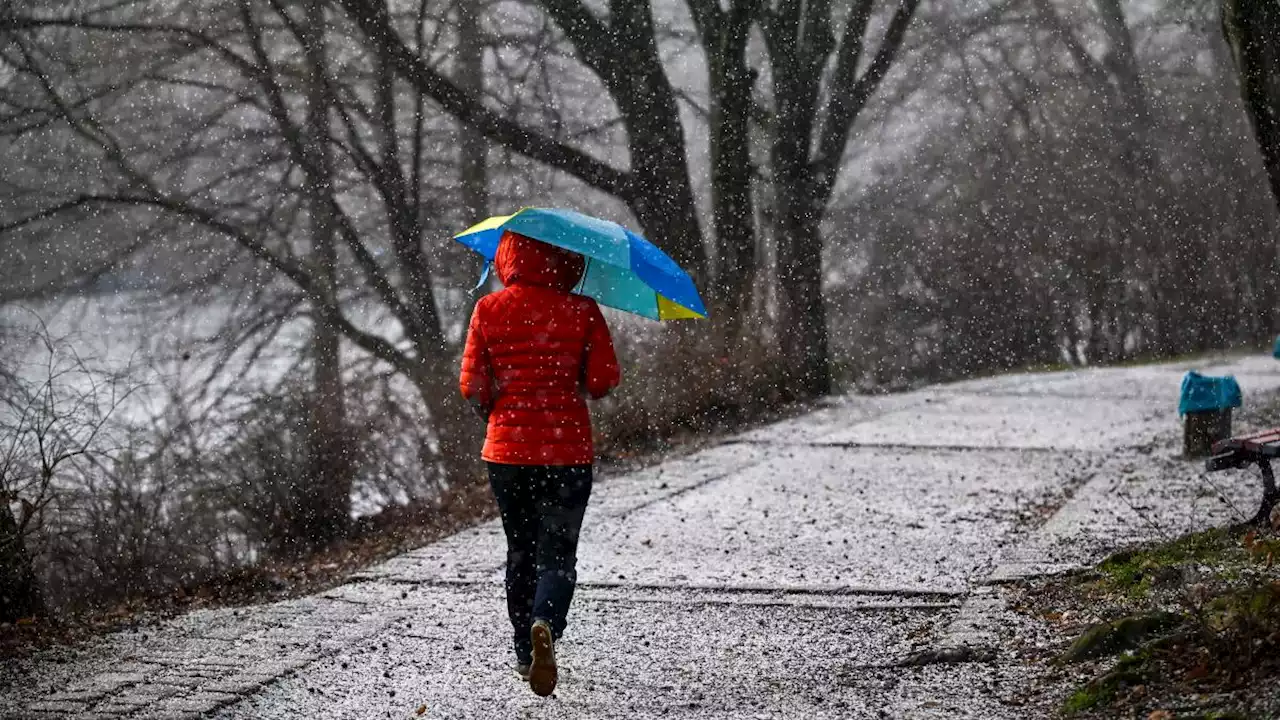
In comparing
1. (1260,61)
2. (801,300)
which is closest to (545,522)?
(1260,61)

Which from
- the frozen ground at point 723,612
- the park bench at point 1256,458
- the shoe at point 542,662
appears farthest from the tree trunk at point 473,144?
the shoe at point 542,662

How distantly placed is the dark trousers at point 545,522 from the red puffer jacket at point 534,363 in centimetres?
9

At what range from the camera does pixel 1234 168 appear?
22.2m

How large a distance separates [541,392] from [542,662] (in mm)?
977

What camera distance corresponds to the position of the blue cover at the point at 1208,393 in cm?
1095

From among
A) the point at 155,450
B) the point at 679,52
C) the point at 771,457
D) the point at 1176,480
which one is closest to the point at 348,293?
the point at 679,52

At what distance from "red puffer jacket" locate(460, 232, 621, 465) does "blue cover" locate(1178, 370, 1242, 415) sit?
22.1 feet

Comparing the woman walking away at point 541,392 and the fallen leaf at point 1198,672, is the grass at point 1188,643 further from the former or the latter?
the woman walking away at point 541,392

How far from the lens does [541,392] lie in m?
5.54

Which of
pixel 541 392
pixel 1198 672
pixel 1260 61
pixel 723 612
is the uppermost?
pixel 1260 61

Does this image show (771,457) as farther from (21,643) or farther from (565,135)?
(565,135)

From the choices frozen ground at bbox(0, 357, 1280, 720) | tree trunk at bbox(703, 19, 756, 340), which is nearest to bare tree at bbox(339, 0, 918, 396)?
tree trunk at bbox(703, 19, 756, 340)

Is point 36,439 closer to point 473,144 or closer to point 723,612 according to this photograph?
point 723,612

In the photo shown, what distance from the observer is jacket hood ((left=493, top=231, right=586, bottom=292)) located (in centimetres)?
559
